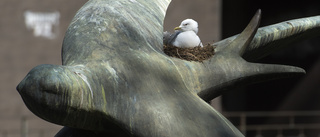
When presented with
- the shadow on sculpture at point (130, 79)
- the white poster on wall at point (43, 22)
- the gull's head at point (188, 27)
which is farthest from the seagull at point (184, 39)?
the white poster on wall at point (43, 22)

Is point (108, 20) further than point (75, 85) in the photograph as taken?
Yes

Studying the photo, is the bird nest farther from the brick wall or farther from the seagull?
the brick wall

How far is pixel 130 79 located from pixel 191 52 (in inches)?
23.8

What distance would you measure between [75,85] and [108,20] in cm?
51

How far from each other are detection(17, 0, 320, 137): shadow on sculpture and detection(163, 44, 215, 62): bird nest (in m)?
0.04

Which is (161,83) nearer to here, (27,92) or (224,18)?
(27,92)

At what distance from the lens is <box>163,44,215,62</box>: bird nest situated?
9.43 feet

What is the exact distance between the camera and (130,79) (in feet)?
7.93

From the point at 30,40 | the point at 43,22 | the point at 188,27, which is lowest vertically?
the point at 30,40

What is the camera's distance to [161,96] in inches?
97.0

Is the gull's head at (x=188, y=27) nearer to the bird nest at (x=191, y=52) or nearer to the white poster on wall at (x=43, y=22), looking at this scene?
the bird nest at (x=191, y=52)

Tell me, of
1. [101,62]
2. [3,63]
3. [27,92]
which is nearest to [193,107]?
[101,62]

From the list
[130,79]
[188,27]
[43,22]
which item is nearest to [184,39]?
[188,27]

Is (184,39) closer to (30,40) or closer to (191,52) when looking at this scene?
(191,52)
